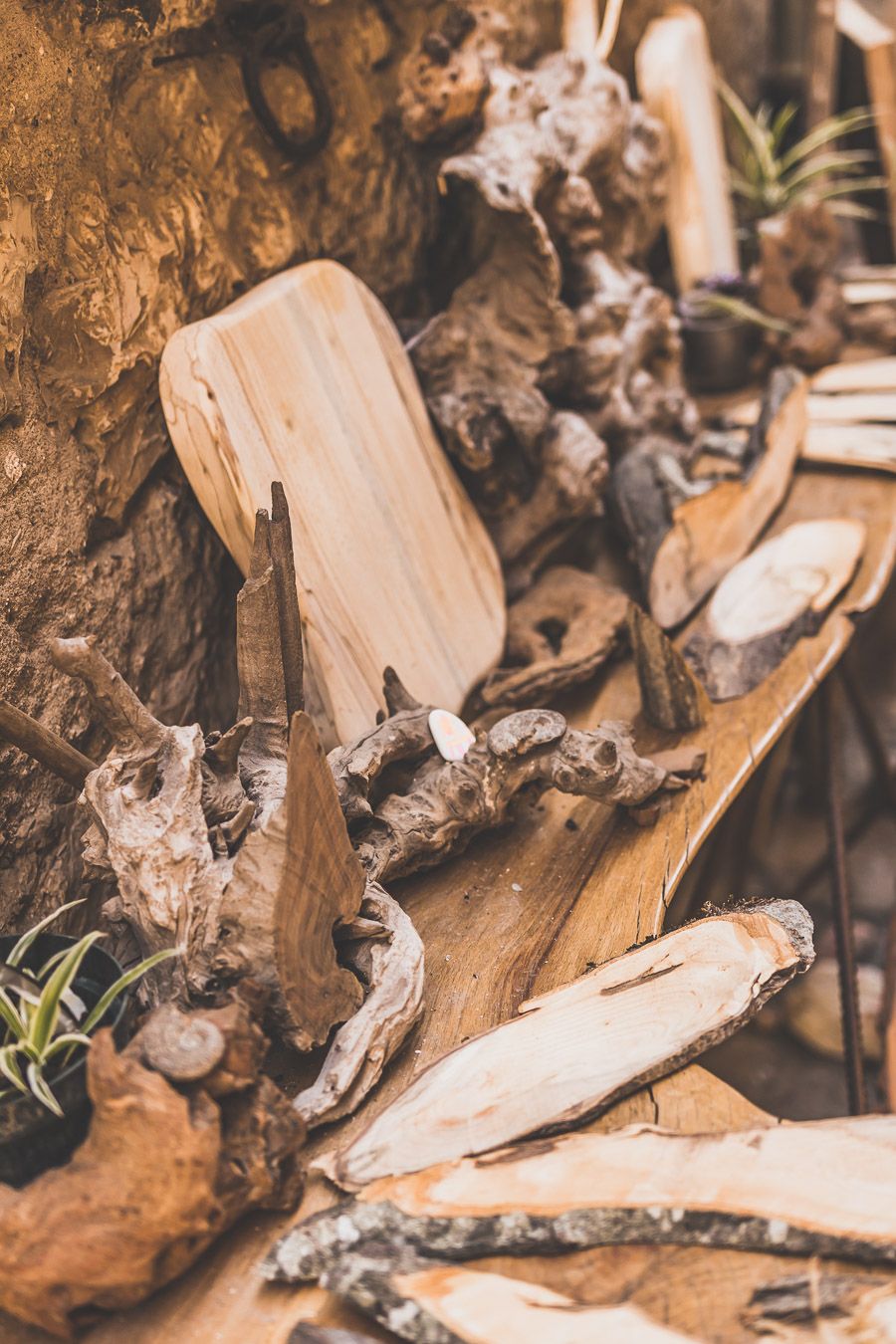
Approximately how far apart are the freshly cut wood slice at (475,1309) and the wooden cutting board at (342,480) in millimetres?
912

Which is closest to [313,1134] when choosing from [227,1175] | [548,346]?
[227,1175]

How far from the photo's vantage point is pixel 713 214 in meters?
3.19

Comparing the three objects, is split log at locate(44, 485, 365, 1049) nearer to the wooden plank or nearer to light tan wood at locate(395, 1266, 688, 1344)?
light tan wood at locate(395, 1266, 688, 1344)

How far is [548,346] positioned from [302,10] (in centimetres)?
79

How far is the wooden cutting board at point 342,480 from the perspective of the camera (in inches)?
68.3

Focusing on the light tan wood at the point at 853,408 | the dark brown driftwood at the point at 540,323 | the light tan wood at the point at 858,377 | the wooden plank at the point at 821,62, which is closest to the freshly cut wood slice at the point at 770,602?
the dark brown driftwood at the point at 540,323

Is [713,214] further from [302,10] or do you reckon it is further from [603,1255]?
[603,1255]

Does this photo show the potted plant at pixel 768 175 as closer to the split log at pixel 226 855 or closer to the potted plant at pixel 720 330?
the potted plant at pixel 720 330

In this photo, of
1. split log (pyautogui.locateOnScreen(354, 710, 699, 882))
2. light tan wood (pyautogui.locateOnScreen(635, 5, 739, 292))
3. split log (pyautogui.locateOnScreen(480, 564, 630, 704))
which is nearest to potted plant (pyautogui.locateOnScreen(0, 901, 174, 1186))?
split log (pyautogui.locateOnScreen(354, 710, 699, 882))

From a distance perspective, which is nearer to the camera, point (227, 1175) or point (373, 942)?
point (227, 1175)

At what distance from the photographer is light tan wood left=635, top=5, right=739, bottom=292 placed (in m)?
3.06

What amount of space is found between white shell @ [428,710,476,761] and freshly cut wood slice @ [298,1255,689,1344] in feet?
2.49

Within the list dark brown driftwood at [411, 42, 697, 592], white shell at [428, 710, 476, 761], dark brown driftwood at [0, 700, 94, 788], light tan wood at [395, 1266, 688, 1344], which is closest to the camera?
light tan wood at [395, 1266, 688, 1344]

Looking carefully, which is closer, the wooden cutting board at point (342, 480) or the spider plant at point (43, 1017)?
the spider plant at point (43, 1017)
